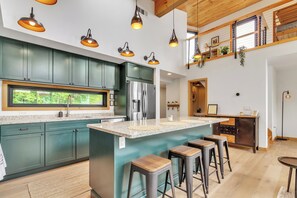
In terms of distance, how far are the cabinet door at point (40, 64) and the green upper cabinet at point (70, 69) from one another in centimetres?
10

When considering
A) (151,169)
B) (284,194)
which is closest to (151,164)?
(151,169)

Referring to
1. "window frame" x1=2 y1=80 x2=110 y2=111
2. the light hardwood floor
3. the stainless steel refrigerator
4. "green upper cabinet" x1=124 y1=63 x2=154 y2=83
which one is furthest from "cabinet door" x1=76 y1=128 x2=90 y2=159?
"green upper cabinet" x1=124 y1=63 x2=154 y2=83

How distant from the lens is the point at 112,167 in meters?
1.59

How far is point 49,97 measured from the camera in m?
3.25

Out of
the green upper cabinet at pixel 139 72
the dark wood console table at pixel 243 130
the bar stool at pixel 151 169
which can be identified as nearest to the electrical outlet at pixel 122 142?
the bar stool at pixel 151 169

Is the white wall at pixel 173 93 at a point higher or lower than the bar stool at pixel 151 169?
higher

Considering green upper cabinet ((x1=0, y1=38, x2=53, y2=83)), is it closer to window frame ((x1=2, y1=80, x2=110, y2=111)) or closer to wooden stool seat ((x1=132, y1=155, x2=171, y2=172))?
window frame ((x1=2, y1=80, x2=110, y2=111))

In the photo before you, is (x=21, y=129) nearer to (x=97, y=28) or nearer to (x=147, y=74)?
(x=97, y=28)

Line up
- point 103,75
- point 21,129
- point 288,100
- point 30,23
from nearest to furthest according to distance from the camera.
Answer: point 30,23 < point 21,129 < point 103,75 < point 288,100

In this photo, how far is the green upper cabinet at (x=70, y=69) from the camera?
3.02 meters

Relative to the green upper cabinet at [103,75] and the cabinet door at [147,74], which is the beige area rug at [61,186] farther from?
the cabinet door at [147,74]

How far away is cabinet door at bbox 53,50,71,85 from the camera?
3.00 metres

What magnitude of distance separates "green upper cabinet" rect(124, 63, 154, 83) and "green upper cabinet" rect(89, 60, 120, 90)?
Answer: 36 centimetres

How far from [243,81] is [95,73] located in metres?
4.25
